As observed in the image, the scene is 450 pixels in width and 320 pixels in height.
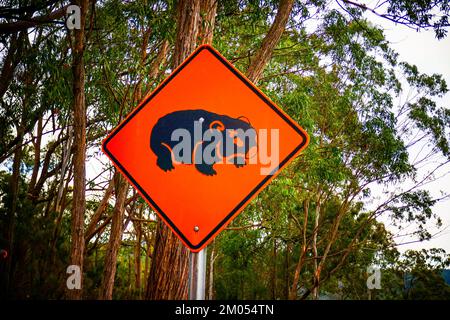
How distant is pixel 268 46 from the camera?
7.42 m

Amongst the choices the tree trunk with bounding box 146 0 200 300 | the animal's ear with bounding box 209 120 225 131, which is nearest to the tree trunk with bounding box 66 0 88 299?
the tree trunk with bounding box 146 0 200 300

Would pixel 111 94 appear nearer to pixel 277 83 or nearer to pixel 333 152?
pixel 277 83

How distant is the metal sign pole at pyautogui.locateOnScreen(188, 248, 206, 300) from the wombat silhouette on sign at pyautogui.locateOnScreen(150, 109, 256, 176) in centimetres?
41

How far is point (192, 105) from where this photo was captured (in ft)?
8.61

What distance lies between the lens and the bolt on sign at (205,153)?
2.43m

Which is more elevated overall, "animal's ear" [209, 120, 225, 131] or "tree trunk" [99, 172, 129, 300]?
"tree trunk" [99, 172, 129, 300]

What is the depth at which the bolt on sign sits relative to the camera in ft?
7.96

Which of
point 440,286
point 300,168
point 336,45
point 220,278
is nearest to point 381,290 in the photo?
point 440,286

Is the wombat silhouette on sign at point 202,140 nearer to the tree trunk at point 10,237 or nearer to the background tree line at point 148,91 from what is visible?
the background tree line at point 148,91

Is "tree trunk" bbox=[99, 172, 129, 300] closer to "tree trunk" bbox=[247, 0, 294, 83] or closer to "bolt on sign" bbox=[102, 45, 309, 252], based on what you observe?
Answer: "tree trunk" bbox=[247, 0, 294, 83]

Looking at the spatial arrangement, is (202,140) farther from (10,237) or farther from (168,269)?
(10,237)

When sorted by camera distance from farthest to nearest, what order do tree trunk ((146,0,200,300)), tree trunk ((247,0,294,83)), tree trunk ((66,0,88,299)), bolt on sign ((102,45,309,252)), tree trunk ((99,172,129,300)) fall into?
tree trunk ((99,172,129,300)) → tree trunk ((66,0,88,299)) → tree trunk ((247,0,294,83)) → tree trunk ((146,0,200,300)) → bolt on sign ((102,45,309,252))

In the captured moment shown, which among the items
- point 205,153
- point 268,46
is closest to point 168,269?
point 205,153

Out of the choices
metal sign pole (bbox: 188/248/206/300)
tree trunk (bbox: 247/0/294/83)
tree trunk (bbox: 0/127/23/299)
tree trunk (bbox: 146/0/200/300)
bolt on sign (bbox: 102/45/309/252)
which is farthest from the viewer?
tree trunk (bbox: 0/127/23/299)
